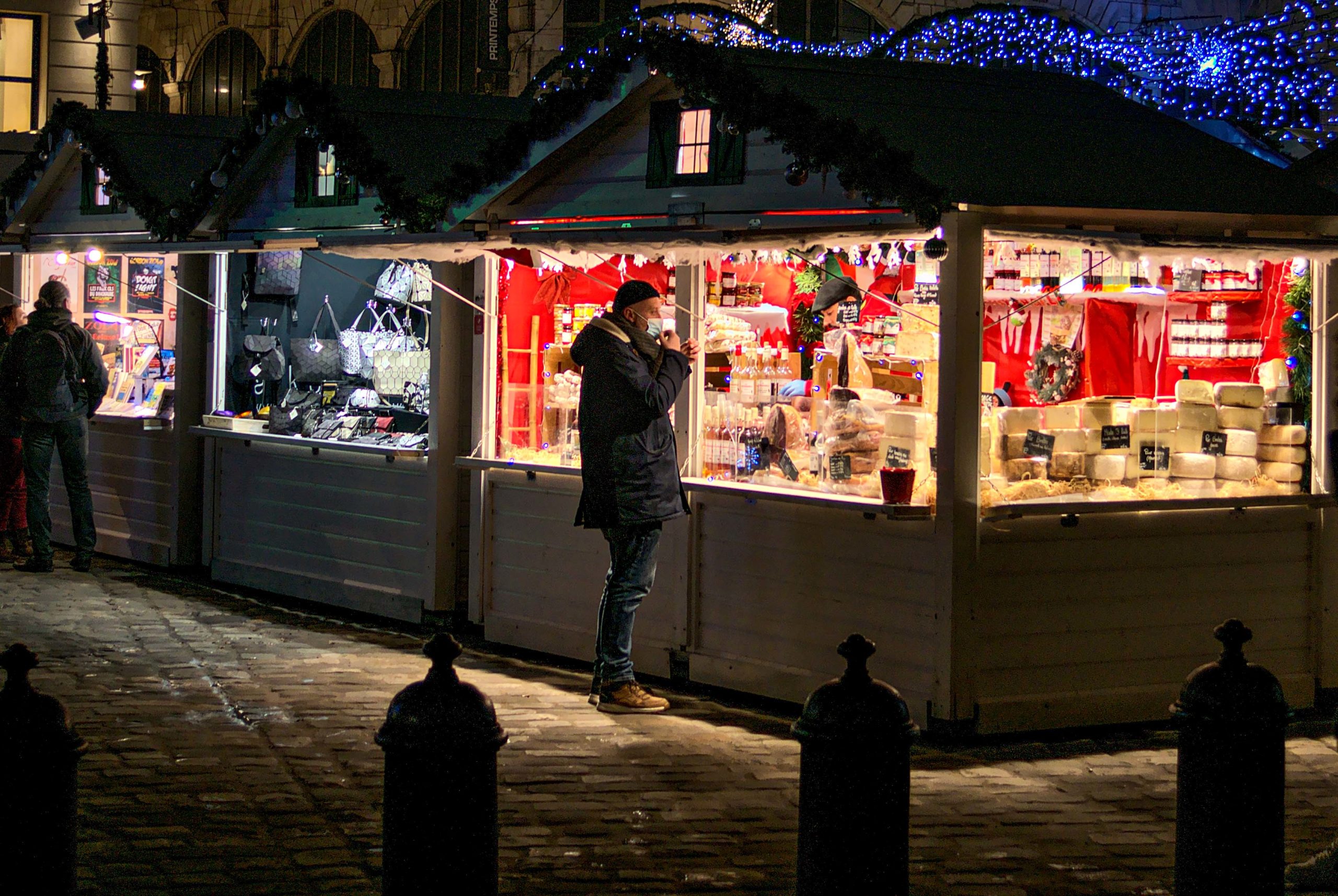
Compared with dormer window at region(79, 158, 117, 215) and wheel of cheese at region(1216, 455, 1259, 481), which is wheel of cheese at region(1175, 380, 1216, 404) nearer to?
wheel of cheese at region(1216, 455, 1259, 481)

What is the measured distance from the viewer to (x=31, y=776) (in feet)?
13.8

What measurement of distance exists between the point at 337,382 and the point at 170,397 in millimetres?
2001

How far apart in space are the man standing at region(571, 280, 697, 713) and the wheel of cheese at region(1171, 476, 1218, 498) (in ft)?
8.05

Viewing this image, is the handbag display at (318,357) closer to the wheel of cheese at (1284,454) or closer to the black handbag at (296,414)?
the black handbag at (296,414)

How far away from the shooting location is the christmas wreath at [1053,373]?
8055mm

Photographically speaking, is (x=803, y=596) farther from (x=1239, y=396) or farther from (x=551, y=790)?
(x=1239, y=396)

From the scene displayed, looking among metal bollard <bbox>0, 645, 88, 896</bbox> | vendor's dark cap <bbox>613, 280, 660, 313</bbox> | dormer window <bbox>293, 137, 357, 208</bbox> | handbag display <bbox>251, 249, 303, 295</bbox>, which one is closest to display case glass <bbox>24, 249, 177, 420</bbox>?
handbag display <bbox>251, 249, 303, 295</bbox>

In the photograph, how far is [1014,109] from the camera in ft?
26.1

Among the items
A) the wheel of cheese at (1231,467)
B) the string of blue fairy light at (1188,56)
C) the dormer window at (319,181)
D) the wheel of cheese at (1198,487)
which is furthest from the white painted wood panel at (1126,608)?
the dormer window at (319,181)

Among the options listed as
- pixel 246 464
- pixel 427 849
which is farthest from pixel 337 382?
pixel 427 849

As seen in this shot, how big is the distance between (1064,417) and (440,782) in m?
4.30

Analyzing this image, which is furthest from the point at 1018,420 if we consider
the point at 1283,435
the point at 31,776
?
the point at 31,776

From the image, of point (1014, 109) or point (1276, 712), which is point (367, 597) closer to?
point (1014, 109)

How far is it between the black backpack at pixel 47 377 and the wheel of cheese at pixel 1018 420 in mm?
7361
